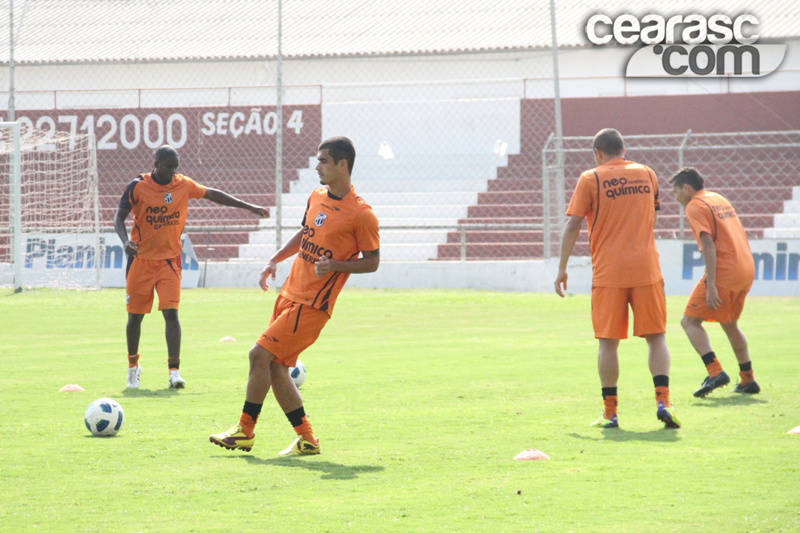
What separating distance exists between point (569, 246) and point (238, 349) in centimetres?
553

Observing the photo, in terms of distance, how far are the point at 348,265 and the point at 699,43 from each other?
21.6m

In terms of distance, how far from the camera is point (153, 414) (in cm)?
739

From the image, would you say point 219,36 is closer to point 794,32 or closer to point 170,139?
point 170,139

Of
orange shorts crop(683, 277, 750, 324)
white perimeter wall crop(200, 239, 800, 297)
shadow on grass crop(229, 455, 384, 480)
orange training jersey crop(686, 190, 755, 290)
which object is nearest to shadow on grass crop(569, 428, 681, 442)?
shadow on grass crop(229, 455, 384, 480)

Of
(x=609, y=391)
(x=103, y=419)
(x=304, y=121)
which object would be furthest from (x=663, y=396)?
(x=304, y=121)

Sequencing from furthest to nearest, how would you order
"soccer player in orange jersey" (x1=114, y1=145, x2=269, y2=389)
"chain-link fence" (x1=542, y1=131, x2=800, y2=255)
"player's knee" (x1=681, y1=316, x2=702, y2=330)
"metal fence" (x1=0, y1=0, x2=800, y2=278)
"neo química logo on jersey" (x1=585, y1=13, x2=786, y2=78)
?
"neo química logo on jersey" (x1=585, y1=13, x2=786, y2=78) → "metal fence" (x1=0, y1=0, x2=800, y2=278) → "chain-link fence" (x1=542, y1=131, x2=800, y2=255) → "soccer player in orange jersey" (x1=114, y1=145, x2=269, y2=389) → "player's knee" (x1=681, y1=316, x2=702, y2=330)

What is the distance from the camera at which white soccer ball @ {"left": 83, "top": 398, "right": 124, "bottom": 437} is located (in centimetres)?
645

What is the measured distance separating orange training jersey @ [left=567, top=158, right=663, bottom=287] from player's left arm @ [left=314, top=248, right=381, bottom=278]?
5.37 feet

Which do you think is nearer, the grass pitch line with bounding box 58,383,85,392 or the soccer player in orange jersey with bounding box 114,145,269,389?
the grass pitch line with bounding box 58,383,85,392

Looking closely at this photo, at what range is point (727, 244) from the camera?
8680 mm

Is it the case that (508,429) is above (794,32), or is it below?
below

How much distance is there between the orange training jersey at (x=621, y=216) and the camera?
23.1 ft

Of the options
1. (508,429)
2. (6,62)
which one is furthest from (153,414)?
(6,62)

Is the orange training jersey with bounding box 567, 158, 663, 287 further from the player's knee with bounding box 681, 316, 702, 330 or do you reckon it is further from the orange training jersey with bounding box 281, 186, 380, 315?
the player's knee with bounding box 681, 316, 702, 330
